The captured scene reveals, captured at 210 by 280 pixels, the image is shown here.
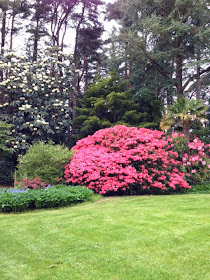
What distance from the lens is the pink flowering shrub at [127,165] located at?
859 cm

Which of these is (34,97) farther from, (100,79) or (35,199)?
(35,199)

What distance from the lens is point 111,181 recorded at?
8492 millimetres

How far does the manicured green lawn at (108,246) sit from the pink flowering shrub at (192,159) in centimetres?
496

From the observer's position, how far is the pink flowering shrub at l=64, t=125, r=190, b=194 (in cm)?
859

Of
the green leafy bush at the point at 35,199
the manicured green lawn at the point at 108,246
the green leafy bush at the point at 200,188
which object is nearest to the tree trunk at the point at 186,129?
the green leafy bush at the point at 200,188

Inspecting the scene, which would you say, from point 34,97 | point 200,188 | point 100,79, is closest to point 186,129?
point 200,188

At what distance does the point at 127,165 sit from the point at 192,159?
279cm

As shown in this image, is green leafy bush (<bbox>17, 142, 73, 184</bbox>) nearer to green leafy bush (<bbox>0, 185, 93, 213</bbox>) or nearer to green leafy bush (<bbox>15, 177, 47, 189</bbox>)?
green leafy bush (<bbox>15, 177, 47, 189</bbox>)

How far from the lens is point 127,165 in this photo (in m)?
8.91

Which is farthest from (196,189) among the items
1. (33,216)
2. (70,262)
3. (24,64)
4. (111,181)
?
(24,64)

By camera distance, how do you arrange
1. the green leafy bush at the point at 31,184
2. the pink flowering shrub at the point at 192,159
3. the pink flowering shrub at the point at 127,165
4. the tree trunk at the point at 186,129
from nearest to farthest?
1. the green leafy bush at the point at 31,184
2. the pink flowering shrub at the point at 127,165
3. the pink flowering shrub at the point at 192,159
4. the tree trunk at the point at 186,129

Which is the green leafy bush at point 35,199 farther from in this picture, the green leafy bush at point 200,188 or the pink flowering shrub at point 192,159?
the pink flowering shrub at point 192,159

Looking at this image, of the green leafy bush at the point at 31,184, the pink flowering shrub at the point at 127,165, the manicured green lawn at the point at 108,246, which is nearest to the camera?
the manicured green lawn at the point at 108,246

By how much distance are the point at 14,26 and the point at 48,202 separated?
14.4m
